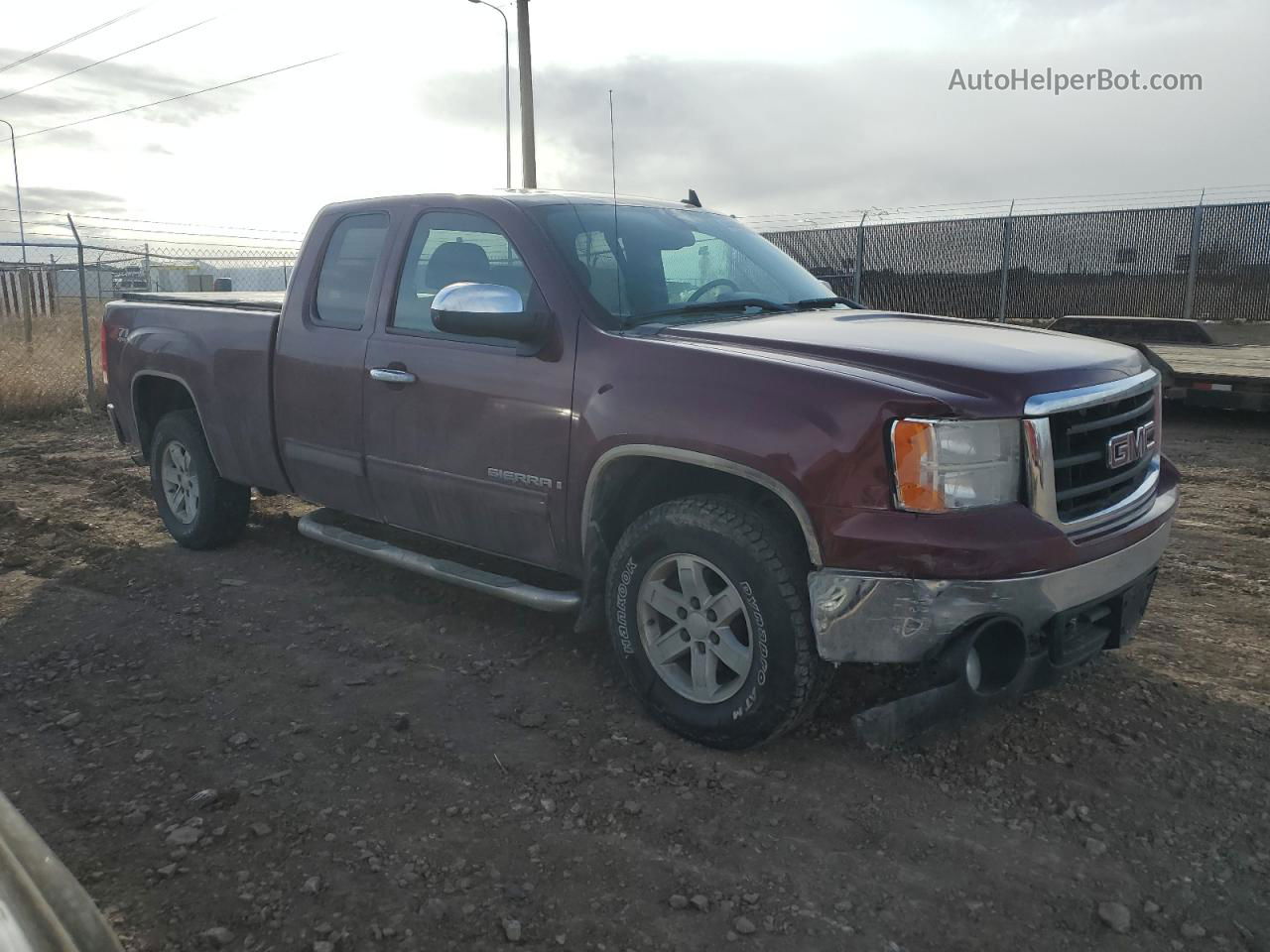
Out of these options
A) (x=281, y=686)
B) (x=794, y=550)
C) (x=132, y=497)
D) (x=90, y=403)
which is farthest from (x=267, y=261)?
(x=794, y=550)

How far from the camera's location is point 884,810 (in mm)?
3207

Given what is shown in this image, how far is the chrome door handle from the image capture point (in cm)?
434

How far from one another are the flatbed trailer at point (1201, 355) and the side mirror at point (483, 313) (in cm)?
555

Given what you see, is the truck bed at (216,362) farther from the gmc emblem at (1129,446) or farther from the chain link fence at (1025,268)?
the chain link fence at (1025,268)

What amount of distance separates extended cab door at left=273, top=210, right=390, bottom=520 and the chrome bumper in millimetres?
2382

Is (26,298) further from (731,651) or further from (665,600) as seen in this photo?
(731,651)

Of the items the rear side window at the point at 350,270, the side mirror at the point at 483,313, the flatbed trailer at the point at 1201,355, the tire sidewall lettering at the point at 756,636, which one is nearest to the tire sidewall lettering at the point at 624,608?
the tire sidewall lettering at the point at 756,636

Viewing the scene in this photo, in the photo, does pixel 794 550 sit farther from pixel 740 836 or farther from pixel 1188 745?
pixel 1188 745

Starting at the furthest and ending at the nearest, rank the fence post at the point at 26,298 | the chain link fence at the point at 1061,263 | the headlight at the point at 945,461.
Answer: the chain link fence at the point at 1061,263 < the fence post at the point at 26,298 < the headlight at the point at 945,461

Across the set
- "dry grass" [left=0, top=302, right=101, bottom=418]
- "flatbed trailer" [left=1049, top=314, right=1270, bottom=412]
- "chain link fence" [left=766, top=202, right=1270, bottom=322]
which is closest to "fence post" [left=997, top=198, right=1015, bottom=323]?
"chain link fence" [left=766, top=202, right=1270, bottom=322]

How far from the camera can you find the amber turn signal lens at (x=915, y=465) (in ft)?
9.89

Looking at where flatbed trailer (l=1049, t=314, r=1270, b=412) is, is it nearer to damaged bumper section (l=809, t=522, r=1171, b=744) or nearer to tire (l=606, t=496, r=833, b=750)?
damaged bumper section (l=809, t=522, r=1171, b=744)

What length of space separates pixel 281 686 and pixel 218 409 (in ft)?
6.27

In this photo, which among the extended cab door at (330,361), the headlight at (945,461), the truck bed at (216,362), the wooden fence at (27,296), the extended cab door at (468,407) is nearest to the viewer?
the headlight at (945,461)
